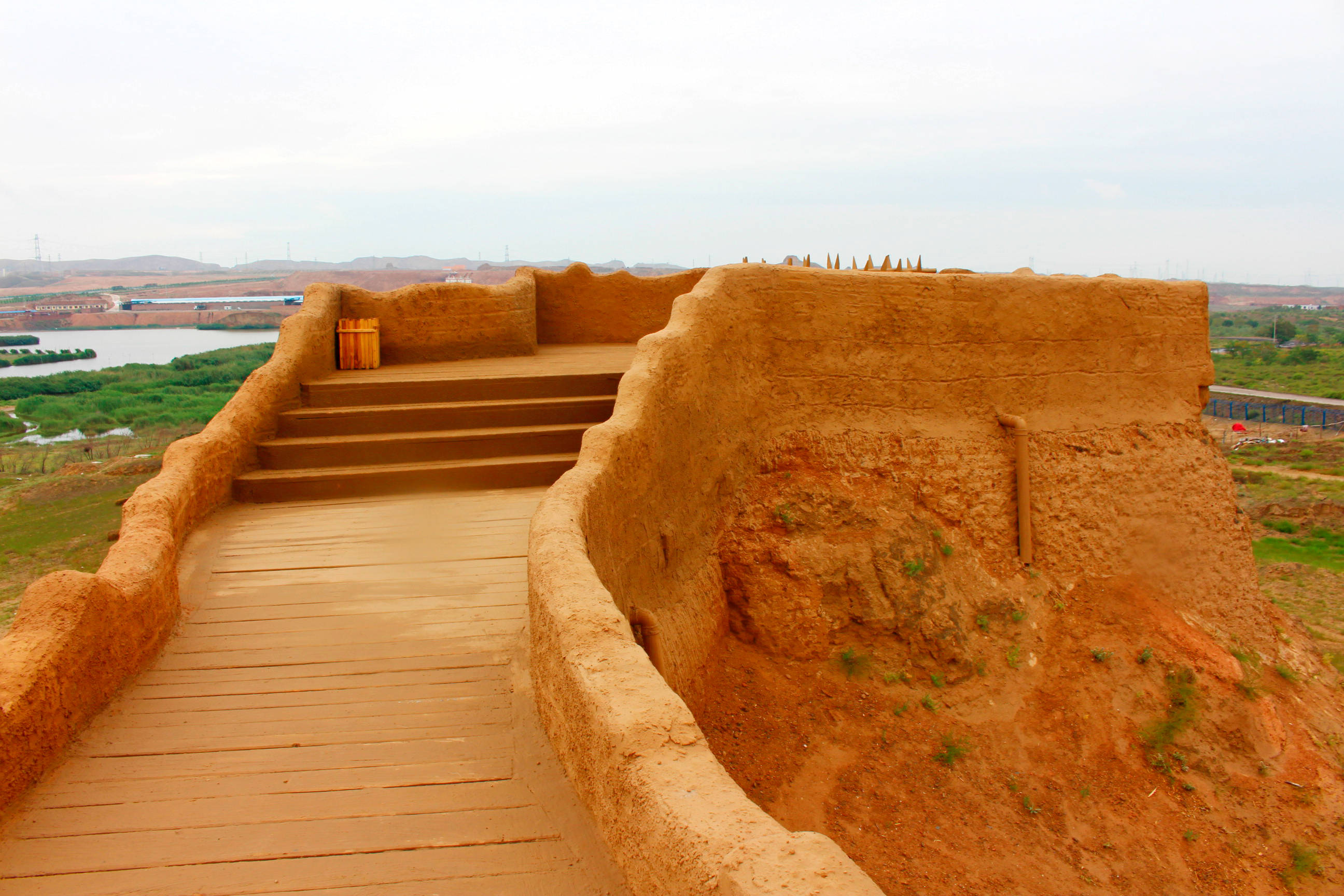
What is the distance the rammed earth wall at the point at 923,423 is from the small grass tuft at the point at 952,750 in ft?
3.77

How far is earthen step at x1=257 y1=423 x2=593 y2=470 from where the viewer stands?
6090 millimetres

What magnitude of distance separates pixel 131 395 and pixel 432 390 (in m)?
36.8

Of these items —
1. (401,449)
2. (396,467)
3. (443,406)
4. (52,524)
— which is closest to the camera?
(396,467)

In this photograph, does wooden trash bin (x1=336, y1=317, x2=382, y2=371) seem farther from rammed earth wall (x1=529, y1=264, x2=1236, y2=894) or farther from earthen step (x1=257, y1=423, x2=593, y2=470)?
rammed earth wall (x1=529, y1=264, x2=1236, y2=894)

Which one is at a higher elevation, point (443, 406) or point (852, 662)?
point (443, 406)

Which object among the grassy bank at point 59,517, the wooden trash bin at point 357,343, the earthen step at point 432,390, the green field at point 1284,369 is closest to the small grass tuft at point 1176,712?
the earthen step at point 432,390

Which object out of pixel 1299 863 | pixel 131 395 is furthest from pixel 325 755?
pixel 131 395

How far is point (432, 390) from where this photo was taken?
22.5ft

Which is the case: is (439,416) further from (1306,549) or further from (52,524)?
(1306,549)

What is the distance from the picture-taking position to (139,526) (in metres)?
4.31

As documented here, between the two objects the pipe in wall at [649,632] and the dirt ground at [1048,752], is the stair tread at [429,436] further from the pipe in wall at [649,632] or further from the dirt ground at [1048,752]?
the pipe in wall at [649,632]

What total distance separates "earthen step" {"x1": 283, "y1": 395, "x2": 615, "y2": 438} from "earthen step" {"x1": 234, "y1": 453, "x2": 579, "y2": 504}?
462 mm

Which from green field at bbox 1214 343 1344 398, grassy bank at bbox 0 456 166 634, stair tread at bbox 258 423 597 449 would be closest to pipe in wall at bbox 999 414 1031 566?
stair tread at bbox 258 423 597 449

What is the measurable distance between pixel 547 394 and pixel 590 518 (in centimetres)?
298
